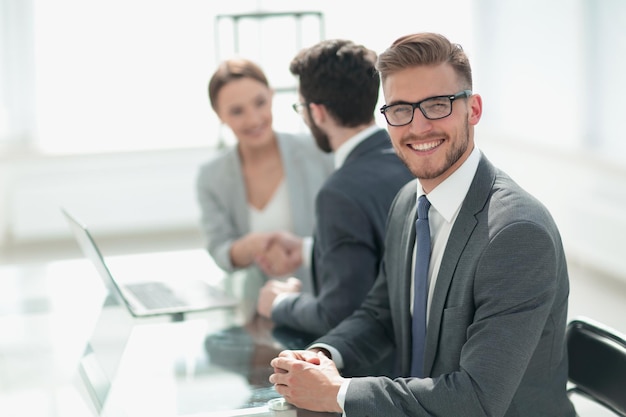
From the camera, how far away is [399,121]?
6.50 feet

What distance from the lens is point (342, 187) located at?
8.11 feet

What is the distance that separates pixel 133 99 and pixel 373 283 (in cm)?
509

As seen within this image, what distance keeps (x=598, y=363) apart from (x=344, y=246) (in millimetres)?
672

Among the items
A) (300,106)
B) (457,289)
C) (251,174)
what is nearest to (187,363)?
(457,289)

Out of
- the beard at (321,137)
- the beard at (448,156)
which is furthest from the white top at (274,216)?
the beard at (448,156)

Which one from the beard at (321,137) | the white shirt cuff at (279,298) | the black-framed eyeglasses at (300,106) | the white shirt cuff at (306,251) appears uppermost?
the black-framed eyeglasses at (300,106)

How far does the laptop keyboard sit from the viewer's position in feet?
9.00

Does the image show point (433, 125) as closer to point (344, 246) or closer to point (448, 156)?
point (448, 156)

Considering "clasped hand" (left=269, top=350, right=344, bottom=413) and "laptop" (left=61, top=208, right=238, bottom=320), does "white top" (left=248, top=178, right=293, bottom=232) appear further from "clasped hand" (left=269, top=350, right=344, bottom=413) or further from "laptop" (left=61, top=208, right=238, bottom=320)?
"clasped hand" (left=269, top=350, right=344, bottom=413)

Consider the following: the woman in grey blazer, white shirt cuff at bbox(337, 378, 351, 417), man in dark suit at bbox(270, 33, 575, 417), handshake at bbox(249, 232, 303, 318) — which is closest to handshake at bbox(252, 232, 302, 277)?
handshake at bbox(249, 232, 303, 318)

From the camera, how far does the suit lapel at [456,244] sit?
1896mm

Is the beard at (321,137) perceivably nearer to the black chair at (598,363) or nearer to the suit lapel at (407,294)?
the suit lapel at (407,294)

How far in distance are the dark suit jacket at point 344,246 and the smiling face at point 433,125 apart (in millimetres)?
457

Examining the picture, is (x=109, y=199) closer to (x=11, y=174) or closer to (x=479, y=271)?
(x=11, y=174)
